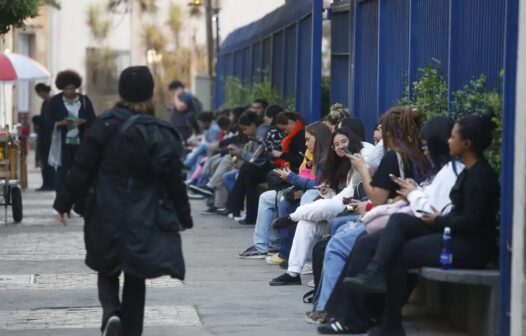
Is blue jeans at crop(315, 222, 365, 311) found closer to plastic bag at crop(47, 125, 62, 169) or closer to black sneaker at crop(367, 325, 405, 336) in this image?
black sneaker at crop(367, 325, 405, 336)

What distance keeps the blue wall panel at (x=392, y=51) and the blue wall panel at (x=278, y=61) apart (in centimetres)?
819

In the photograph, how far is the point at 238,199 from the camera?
759 inches

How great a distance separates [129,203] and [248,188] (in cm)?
937

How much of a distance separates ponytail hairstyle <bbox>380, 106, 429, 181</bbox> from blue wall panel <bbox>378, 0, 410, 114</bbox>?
3.13 m

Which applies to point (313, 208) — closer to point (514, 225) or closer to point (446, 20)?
point (446, 20)

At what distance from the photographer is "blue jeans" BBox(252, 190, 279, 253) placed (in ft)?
49.3

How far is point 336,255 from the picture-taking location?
10461 mm

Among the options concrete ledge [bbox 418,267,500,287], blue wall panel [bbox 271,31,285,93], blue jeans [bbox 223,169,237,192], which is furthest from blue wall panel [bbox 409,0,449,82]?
blue wall panel [bbox 271,31,285,93]

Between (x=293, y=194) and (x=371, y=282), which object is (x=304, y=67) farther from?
(x=371, y=282)

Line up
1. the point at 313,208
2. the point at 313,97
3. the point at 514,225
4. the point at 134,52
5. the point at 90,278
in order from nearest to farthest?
1. the point at 514,225
2. the point at 313,208
3. the point at 90,278
4. the point at 313,97
5. the point at 134,52

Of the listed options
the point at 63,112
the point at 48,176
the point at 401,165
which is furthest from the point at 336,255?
the point at 48,176

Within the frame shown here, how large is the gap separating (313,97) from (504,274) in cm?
942

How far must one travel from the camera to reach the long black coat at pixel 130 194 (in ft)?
30.1

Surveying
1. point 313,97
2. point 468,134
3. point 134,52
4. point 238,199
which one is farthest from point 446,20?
point 134,52
